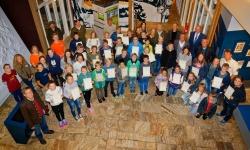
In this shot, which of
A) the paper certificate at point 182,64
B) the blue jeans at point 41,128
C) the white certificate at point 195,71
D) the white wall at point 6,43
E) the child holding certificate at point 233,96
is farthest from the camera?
the white wall at point 6,43

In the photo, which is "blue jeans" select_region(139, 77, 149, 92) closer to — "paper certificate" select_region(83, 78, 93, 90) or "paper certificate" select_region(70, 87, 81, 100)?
"paper certificate" select_region(83, 78, 93, 90)

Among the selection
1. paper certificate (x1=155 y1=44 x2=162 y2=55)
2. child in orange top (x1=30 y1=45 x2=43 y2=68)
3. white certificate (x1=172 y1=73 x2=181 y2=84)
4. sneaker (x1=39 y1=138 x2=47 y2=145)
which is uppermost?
child in orange top (x1=30 y1=45 x2=43 y2=68)

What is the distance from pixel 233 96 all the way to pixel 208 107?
691 mm

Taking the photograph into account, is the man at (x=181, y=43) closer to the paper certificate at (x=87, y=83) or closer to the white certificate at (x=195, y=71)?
the white certificate at (x=195, y=71)

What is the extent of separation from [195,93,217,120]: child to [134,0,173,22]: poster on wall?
607 cm

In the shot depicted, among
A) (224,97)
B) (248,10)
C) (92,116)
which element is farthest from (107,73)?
(248,10)

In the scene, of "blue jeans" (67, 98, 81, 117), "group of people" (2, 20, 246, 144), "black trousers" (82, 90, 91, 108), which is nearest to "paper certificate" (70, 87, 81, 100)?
"group of people" (2, 20, 246, 144)

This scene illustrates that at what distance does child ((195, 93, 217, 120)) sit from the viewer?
634 cm

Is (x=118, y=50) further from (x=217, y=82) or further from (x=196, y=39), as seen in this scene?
(x=217, y=82)

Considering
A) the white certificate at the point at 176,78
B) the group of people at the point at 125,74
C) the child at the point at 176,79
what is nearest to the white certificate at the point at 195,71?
the group of people at the point at 125,74

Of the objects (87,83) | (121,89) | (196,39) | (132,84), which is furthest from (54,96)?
(196,39)

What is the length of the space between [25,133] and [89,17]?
20.6ft

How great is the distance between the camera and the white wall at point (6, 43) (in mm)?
7532

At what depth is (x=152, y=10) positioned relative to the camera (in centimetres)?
1137
